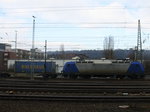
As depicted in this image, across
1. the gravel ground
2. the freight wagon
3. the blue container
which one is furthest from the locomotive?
the gravel ground

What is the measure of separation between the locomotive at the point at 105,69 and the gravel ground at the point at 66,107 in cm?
2928

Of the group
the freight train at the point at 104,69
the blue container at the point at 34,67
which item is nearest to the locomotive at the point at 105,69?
the freight train at the point at 104,69

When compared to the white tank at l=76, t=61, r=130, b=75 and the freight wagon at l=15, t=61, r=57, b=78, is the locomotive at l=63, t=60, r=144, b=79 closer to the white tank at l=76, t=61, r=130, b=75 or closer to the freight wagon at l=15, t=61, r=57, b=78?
the white tank at l=76, t=61, r=130, b=75

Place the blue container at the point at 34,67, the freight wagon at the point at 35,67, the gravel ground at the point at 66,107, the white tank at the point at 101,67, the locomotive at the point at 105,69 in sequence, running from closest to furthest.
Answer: the gravel ground at the point at 66,107, the locomotive at the point at 105,69, the white tank at the point at 101,67, the freight wagon at the point at 35,67, the blue container at the point at 34,67

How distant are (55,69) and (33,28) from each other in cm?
1760

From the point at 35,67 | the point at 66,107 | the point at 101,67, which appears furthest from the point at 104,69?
the point at 66,107

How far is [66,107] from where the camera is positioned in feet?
44.1

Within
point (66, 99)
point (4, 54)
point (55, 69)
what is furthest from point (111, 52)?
point (66, 99)

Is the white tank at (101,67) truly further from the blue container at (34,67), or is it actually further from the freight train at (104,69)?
the blue container at (34,67)

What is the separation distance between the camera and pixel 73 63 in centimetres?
4478

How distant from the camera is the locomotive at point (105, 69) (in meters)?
43.5

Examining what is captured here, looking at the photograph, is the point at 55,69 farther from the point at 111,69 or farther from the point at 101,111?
the point at 101,111

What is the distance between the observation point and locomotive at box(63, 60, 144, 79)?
43.5 m

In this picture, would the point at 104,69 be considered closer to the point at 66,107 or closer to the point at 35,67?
the point at 35,67
